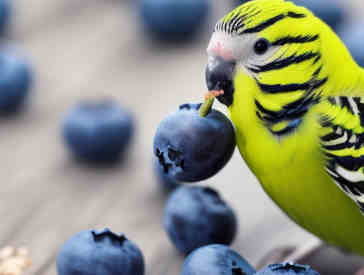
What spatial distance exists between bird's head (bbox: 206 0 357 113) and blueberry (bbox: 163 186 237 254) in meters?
0.21

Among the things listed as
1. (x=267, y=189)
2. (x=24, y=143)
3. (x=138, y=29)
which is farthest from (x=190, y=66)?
(x=267, y=189)

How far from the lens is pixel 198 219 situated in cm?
86

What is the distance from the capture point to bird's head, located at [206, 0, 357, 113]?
0.68m

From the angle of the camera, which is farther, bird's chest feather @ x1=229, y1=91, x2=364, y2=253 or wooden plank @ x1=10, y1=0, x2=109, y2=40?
wooden plank @ x1=10, y1=0, x2=109, y2=40

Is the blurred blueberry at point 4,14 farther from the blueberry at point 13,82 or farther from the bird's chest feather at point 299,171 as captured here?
the bird's chest feather at point 299,171

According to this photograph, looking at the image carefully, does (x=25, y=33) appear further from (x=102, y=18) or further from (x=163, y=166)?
(x=163, y=166)

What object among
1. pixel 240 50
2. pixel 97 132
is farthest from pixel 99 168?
pixel 240 50

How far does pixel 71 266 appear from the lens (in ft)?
2.48

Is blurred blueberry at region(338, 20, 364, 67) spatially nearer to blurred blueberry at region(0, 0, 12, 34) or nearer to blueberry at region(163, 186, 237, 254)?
blueberry at region(163, 186, 237, 254)

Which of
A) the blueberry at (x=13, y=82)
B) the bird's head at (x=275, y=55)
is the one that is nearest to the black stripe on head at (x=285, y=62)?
the bird's head at (x=275, y=55)

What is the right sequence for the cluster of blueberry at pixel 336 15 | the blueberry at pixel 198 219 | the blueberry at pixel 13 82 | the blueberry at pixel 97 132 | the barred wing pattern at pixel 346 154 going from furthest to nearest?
the cluster of blueberry at pixel 336 15 → the blueberry at pixel 13 82 → the blueberry at pixel 97 132 → the blueberry at pixel 198 219 → the barred wing pattern at pixel 346 154

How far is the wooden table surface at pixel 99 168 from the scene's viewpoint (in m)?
0.95

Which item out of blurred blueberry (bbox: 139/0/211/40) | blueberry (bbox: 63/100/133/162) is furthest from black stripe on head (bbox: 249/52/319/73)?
Result: blurred blueberry (bbox: 139/0/211/40)

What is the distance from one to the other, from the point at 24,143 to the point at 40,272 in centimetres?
36
